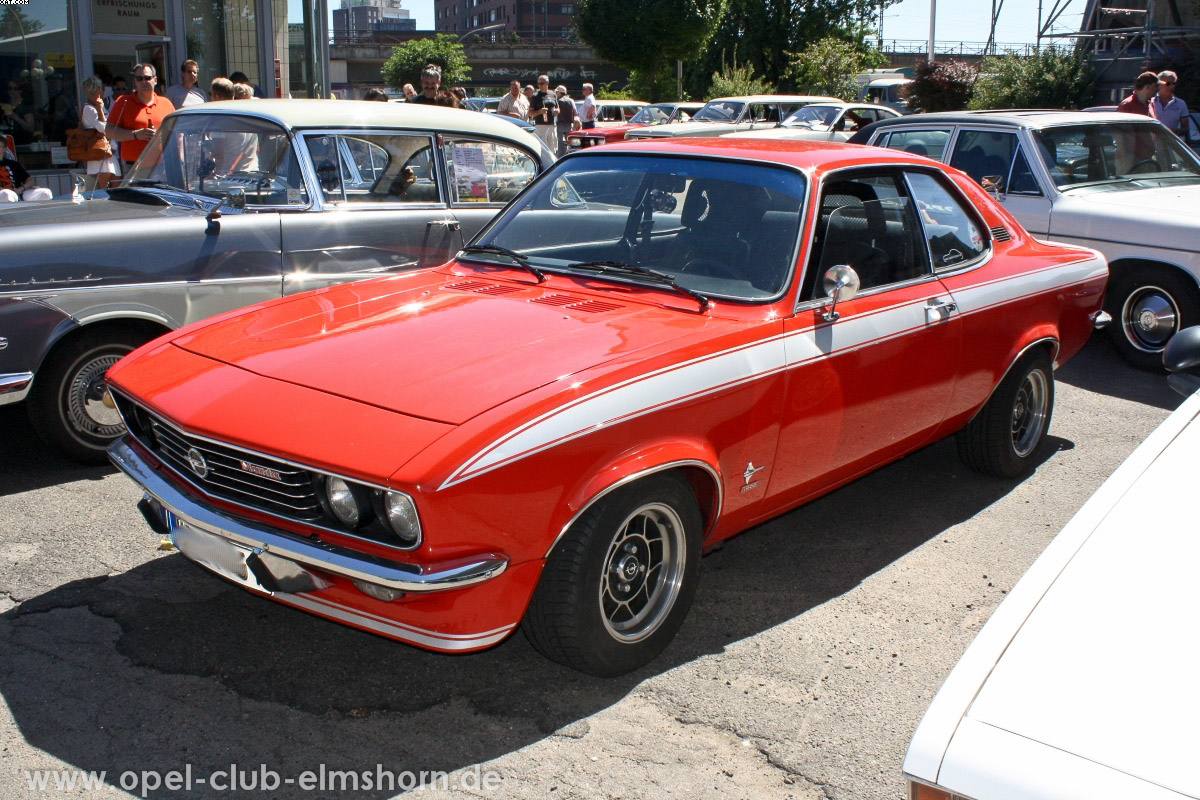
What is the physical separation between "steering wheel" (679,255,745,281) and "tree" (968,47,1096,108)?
21.1m

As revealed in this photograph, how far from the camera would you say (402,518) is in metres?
2.90

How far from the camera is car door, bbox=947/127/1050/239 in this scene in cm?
783

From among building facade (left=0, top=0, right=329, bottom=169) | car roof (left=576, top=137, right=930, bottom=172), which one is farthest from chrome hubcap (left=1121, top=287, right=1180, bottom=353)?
building facade (left=0, top=0, right=329, bottom=169)

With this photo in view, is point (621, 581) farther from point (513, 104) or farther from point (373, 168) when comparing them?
point (513, 104)

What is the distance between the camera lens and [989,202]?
5.22 m

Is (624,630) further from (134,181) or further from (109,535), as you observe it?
(134,181)

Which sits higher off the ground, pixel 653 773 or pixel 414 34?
pixel 414 34

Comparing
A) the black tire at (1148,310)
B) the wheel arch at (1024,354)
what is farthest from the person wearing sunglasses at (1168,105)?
the wheel arch at (1024,354)

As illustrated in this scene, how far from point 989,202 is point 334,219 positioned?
3.40m

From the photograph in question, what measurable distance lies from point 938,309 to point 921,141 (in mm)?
4919

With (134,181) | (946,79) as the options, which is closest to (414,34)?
(946,79)

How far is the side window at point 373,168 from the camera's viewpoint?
602 cm

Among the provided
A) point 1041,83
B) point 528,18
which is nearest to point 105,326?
point 1041,83

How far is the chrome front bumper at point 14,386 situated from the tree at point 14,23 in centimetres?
923
